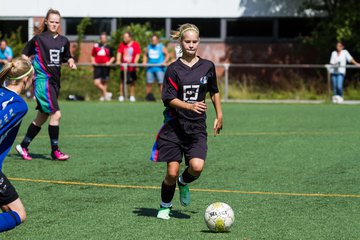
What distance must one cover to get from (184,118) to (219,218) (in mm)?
1127

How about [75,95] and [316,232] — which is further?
[75,95]

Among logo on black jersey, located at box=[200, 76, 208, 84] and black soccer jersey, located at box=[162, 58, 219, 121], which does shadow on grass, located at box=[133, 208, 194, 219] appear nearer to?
black soccer jersey, located at box=[162, 58, 219, 121]

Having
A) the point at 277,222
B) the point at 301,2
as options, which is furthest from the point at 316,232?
the point at 301,2

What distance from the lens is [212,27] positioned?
28953 millimetres

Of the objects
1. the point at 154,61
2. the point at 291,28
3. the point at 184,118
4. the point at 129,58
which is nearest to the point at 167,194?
the point at 184,118

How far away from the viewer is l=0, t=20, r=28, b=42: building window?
2981 cm

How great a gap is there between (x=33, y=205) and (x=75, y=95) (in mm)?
16310

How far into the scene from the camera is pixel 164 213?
763 cm

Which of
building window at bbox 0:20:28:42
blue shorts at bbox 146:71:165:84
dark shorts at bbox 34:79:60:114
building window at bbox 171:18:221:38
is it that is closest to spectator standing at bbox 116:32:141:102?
blue shorts at bbox 146:71:165:84

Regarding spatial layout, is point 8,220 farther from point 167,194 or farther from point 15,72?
point 167,194

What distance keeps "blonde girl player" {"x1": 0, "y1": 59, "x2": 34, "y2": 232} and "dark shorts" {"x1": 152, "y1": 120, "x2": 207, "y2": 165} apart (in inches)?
69.0

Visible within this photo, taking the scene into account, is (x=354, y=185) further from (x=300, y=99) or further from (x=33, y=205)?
(x=300, y=99)

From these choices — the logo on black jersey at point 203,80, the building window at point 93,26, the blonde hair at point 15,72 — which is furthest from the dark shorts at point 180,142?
the building window at point 93,26

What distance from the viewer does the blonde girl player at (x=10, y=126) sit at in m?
6.02
